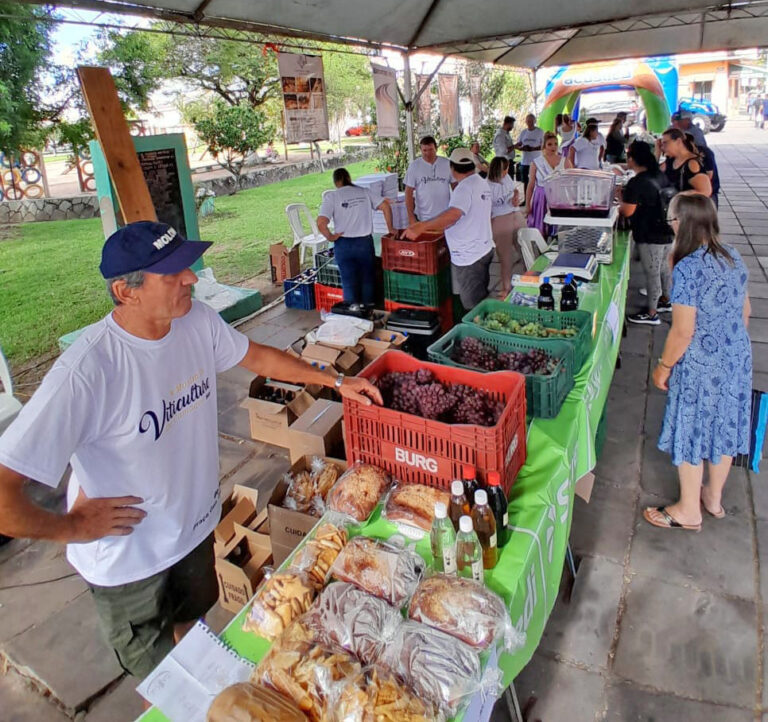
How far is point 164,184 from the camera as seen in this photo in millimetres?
5879

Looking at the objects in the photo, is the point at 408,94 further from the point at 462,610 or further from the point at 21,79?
the point at 21,79

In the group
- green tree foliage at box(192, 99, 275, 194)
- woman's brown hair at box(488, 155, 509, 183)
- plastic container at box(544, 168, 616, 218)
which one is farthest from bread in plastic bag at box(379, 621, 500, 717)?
green tree foliage at box(192, 99, 275, 194)

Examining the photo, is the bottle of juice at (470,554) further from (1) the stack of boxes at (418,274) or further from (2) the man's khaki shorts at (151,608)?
(1) the stack of boxes at (418,274)

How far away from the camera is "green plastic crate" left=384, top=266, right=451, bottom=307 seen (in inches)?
224

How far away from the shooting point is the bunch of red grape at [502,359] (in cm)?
277

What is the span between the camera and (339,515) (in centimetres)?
205

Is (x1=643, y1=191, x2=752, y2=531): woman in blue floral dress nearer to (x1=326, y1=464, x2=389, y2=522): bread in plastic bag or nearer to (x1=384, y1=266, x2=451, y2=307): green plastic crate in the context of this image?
(x1=326, y1=464, x2=389, y2=522): bread in plastic bag

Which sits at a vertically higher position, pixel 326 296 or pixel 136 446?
pixel 136 446

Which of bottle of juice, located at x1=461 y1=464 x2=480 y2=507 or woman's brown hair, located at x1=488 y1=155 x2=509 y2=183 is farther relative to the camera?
woman's brown hair, located at x1=488 y1=155 x2=509 y2=183

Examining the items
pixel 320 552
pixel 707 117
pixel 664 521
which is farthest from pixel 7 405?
pixel 707 117

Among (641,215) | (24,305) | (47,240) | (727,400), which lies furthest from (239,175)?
(727,400)

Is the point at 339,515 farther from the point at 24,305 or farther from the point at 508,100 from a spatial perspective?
the point at 508,100

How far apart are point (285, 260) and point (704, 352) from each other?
20.3 feet

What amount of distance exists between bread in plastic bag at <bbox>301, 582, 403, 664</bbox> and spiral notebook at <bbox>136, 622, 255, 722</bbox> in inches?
8.7
